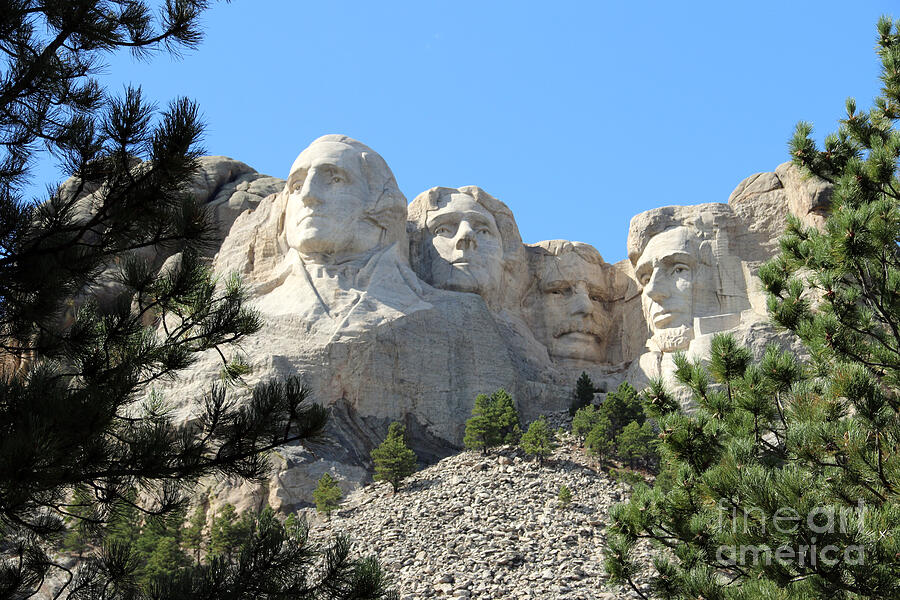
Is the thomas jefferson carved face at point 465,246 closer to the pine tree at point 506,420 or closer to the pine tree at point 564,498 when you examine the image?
the pine tree at point 506,420

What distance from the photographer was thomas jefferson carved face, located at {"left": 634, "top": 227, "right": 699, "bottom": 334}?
2388 centimetres

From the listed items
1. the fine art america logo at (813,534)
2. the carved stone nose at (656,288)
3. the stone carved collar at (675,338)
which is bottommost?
the fine art america logo at (813,534)

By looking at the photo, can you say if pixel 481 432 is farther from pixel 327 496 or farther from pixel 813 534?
pixel 813 534

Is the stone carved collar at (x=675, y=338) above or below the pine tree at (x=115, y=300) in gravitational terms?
above

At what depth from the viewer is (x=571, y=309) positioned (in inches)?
1022

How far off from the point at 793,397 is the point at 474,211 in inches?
524

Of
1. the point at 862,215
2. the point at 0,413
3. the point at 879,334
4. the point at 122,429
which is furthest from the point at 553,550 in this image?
the point at 0,413

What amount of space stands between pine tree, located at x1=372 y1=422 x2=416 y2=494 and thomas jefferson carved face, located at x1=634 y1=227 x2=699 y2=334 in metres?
6.51

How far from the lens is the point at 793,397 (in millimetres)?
12336

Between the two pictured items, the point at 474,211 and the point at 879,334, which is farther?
the point at 474,211

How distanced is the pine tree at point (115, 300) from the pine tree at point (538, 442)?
29.8 feet

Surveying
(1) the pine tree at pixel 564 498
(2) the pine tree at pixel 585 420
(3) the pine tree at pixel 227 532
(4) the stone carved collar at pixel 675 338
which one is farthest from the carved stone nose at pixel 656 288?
(3) the pine tree at pixel 227 532

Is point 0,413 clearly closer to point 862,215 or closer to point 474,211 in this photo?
point 862,215

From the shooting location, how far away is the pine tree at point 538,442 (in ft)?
64.8
